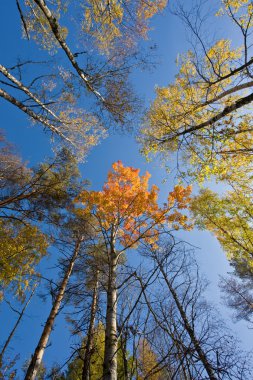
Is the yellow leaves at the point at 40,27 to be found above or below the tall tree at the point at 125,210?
above

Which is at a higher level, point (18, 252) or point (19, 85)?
point (19, 85)

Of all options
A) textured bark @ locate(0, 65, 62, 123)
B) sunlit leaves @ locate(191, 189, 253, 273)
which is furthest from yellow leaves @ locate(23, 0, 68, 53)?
sunlit leaves @ locate(191, 189, 253, 273)

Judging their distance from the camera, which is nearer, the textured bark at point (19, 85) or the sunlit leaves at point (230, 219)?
the textured bark at point (19, 85)

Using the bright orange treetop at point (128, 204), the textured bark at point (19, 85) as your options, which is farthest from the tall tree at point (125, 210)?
the textured bark at point (19, 85)

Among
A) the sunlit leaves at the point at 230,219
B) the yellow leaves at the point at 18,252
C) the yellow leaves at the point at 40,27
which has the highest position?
the yellow leaves at the point at 40,27

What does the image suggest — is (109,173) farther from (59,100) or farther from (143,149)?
(59,100)

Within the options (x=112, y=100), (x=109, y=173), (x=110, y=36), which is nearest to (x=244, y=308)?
(x=109, y=173)

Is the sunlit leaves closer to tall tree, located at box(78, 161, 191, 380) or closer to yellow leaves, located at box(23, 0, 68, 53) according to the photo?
tall tree, located at box(78, 161, 191, 380)

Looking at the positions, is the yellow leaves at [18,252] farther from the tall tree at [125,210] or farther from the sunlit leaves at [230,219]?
the sunlit leaves at [230,219]

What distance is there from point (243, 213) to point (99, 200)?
5.30 meters

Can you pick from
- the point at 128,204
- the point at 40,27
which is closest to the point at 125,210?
the point at 128,204

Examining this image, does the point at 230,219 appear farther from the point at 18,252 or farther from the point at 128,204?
the point at 18,252

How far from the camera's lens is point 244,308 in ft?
48.3

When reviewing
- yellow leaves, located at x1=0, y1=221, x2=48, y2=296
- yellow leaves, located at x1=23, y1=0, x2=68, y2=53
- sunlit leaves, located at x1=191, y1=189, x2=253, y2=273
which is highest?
yellow leaves, located at x1=23, y1=0, x2=68, y2=53
